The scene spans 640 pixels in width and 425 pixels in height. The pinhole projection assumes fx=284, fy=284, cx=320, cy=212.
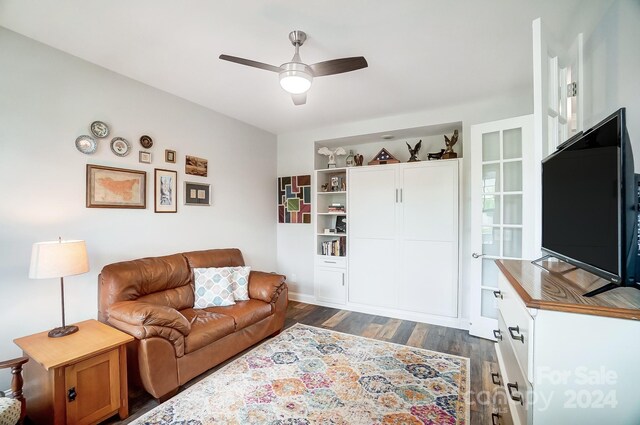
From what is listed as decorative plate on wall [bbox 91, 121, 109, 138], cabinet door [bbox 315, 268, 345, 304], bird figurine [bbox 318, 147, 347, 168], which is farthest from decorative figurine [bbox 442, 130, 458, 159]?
decorative plate on wall [bbox 91, 121, 109, 138]

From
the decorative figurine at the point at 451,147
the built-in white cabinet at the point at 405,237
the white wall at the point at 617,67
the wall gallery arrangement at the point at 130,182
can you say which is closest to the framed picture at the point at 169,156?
the wall gallery arrangement at the point at 130,182

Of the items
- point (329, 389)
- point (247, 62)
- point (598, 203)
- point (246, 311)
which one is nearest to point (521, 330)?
point (598, 203)

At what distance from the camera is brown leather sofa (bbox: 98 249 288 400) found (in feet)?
6.68

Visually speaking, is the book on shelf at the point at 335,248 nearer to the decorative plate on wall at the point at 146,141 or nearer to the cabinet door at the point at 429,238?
the cabinet door at the point at 429,238

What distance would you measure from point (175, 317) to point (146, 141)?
181 centimetres

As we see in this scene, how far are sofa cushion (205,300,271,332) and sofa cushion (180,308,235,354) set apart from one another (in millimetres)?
70

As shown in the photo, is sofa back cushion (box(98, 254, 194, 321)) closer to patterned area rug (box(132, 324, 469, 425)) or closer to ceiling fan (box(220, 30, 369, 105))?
patterned area rug (box(132, 324, 469, 425))

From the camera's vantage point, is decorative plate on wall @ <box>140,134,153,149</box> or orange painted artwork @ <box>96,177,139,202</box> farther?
decorative plate on wall @ <box>140,134,153,149</box>

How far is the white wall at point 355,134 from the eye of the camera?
3.23 metres

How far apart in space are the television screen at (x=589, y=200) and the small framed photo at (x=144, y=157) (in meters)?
3.29

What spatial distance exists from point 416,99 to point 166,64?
2.59 m

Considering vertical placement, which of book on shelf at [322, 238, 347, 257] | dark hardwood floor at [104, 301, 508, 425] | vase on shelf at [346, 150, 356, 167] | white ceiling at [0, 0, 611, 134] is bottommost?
dark hardwood floor at [104, 301, 508, 425]

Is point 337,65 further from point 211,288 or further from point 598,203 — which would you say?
point 211,288

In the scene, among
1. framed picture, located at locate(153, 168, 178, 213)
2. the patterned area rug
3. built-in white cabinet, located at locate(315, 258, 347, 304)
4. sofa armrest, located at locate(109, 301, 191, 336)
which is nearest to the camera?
the patterned area rug
